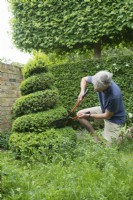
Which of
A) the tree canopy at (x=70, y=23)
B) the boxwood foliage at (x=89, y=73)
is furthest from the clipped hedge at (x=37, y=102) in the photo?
the tree canopy at (x=70, y=23)

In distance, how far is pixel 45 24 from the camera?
8.67 m

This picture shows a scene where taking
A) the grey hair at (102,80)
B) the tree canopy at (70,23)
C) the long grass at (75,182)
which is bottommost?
the long grass at (75,182)

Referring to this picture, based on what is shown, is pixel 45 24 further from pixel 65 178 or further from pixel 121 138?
pixel 65 178

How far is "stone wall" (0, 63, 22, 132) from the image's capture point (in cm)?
734

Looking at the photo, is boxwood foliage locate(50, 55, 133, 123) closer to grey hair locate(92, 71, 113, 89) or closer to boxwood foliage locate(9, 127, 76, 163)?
boxwood foliage locate(9, 127, 76, 163)

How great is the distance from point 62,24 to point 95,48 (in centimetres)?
122

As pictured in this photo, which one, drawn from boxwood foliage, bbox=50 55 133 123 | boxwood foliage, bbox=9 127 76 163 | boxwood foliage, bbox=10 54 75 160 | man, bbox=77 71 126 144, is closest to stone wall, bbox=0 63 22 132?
boxwood foliage, bbox=50 55 133 123

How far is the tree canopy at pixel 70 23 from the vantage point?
25.8ft

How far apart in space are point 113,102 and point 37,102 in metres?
1.45

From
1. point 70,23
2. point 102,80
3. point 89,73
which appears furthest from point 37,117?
point 70,23

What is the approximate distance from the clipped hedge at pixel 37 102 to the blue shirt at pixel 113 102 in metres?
0.95

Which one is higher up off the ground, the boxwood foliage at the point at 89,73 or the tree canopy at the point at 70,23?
the tree canopy at the point at 70,23

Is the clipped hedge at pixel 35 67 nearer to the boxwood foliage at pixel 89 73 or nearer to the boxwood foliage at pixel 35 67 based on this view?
the boxwood foliage at pixel 35 67

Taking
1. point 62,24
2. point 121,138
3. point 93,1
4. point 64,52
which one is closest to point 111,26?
point 93,1
